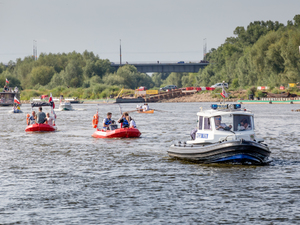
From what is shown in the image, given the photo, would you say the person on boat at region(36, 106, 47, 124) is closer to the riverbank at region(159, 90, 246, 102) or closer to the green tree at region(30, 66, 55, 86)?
the riverbank at region(159, 90, 246, 102)

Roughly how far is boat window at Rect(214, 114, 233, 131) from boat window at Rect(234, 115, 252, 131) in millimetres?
260

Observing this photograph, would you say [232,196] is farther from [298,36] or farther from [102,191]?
[298,36]

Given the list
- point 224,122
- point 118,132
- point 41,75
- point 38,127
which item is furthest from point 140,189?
point 41,75

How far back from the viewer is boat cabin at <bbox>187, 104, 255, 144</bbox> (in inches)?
891

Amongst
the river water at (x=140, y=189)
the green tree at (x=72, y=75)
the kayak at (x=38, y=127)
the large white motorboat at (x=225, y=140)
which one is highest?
the green tree at (x=72, y=75)

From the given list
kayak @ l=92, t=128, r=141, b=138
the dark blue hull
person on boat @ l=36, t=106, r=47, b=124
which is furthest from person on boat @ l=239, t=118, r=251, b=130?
person on boat @ l=36, t=106, r=47, b=124

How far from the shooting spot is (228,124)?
74.5 ft

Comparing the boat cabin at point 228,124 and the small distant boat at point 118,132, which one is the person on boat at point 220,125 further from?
the small distant boat at point 118,132

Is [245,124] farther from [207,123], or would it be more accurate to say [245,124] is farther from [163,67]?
[163,67]

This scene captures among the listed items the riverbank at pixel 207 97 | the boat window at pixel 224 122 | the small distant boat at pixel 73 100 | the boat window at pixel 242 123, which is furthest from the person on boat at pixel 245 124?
the small distant boat at pixel 73 100

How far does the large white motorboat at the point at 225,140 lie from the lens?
2153cm

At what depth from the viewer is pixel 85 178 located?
20.2m

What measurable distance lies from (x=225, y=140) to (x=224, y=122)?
36.6 inches

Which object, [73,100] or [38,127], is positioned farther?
[73,100]
